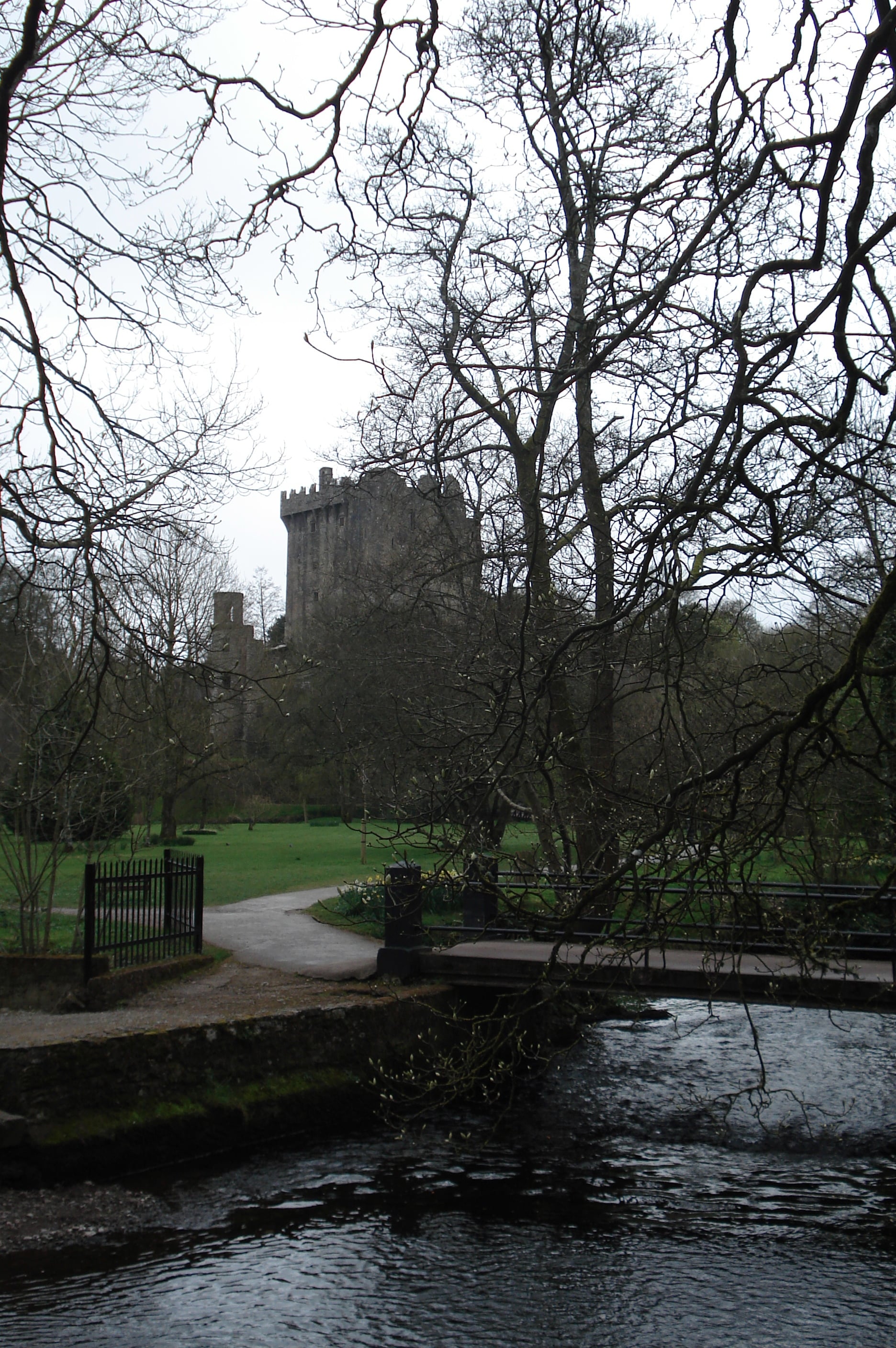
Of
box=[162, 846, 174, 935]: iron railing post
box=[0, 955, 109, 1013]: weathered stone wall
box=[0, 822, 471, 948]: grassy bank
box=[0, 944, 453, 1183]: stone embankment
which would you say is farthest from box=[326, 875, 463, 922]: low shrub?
box=[0, 955, 109, 1013]: weathered stone wall

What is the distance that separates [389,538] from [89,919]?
20.5 m

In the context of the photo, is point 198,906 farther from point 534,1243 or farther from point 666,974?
point 534,1243

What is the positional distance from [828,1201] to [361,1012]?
456cm

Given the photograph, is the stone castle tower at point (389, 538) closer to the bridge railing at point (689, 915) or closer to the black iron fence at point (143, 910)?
the bridge railing at point (689, 915)

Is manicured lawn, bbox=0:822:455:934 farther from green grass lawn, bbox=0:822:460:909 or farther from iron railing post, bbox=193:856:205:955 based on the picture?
iron railing post, bbox=193:856:205:955

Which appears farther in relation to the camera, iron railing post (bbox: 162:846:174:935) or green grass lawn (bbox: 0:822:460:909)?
green grass lawn (bbox: 0:822:460:909)

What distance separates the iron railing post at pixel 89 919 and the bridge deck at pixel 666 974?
364 centimetres

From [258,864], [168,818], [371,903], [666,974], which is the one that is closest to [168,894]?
[371,903]

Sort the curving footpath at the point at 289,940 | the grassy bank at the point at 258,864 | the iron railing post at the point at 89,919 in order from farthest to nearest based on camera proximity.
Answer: the grassy bank at the point at 258,864 → the curving footpath at the point at 289,940 → the iron railing post at the point at 89,919

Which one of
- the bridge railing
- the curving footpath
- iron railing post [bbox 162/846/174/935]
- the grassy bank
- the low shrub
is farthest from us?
the grassy bank

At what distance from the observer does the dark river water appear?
6.46m

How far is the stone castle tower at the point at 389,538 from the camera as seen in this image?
11656 millimetres

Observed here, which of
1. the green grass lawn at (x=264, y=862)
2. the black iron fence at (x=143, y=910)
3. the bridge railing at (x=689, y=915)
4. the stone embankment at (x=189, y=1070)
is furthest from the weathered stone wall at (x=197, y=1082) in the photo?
the green grass lawn at (x=264, y=862)

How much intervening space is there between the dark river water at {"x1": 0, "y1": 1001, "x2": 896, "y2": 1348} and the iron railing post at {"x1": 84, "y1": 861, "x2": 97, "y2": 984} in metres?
3.12
